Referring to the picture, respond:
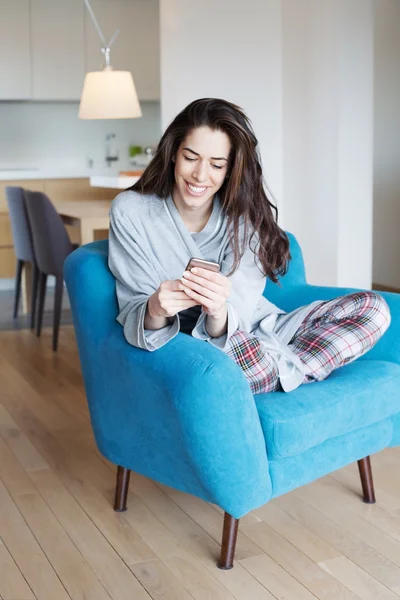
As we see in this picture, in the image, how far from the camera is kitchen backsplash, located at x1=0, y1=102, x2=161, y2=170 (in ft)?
23.7

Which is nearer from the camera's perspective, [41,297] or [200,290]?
[200,290]

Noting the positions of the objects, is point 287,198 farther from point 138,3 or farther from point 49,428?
point 138,3

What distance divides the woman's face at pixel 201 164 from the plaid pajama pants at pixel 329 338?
382mm

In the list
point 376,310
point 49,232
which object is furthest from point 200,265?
point 49,232

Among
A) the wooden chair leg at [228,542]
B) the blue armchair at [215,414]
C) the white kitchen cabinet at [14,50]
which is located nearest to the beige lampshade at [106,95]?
the white kitchen cabinet at [14,50]

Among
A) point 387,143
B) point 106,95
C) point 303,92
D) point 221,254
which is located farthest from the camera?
point 387,143

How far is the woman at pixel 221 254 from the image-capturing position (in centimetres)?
213

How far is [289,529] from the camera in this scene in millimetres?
2326

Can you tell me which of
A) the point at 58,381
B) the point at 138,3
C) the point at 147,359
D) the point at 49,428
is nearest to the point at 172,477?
the point at 147,359

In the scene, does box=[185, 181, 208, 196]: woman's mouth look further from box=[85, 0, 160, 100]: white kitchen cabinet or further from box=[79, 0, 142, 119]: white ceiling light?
box=[85, 0, 160, 100]: white kitchen cabinet

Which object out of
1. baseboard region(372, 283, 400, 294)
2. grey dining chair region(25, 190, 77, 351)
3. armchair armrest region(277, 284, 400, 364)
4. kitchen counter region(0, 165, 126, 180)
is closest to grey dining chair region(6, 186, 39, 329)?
grey dining chair region(25, 190, 77, 351)

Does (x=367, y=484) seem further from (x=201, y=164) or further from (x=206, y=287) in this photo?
(x=201, y=164)

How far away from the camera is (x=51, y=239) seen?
4.64 meters

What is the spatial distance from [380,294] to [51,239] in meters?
2.49
